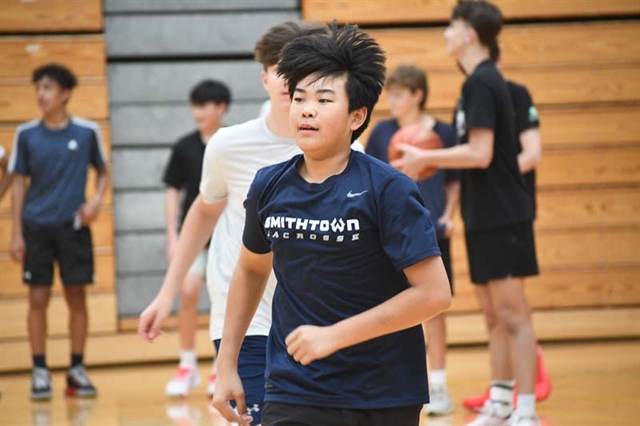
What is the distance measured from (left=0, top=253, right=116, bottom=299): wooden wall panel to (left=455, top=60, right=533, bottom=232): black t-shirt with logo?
3616 millimetres

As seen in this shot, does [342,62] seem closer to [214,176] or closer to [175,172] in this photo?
[214,176]

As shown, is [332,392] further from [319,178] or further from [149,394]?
[149,394]

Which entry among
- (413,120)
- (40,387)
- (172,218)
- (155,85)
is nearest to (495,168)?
(413,120)

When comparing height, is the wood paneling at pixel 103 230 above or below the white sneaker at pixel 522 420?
above

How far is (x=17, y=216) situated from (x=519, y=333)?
3364mm

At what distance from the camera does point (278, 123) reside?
10.7 ft

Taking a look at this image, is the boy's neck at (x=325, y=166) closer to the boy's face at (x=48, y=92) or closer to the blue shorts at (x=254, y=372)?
the blue shorts at (x=254, y=372)

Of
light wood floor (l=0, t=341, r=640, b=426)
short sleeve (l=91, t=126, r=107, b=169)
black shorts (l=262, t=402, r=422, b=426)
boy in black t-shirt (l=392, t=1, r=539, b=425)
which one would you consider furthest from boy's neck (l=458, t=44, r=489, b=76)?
black shorts (l=262, t=402, r=422, b=426)

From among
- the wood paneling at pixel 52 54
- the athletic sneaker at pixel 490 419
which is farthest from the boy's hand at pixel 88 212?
the athletic sneaker at pixel 490 419

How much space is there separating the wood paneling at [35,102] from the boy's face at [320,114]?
5.73m

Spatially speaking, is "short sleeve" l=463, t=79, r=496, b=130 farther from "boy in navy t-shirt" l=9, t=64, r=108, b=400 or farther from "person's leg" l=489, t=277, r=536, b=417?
"boy in navy t-shirt" l=9, t=64, r=108, b=400

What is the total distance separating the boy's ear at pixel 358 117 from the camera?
2.36 metres

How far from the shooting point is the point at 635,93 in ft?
27.4

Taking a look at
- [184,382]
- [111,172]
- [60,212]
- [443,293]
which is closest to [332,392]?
[443,293]
